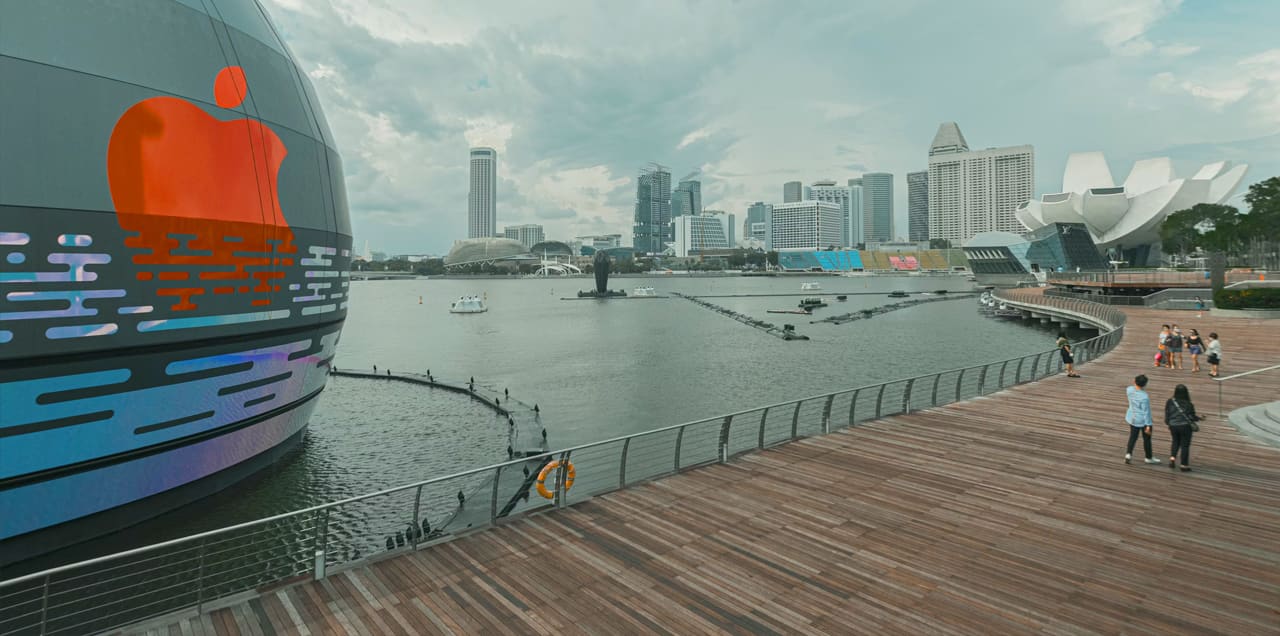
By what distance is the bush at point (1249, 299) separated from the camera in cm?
3700

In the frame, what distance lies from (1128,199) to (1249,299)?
118 m

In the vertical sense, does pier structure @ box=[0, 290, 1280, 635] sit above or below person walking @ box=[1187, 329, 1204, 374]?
below

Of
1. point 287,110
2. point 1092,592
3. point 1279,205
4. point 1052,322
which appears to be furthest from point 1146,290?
point 287,110

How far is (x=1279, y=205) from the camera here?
7019 centimetres

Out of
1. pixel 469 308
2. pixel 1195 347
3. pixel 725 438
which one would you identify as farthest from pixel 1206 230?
pixel 725 438

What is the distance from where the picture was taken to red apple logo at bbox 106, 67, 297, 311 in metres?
9.93

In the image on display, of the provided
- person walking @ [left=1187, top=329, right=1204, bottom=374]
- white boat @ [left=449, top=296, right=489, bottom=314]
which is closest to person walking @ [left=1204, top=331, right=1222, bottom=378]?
person walking @ [left=1187, top=329, right=1204, bottom=374]

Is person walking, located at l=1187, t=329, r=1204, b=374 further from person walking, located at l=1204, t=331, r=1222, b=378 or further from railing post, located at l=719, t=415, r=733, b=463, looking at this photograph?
railing post, located at l=719, t=415, r=733, b=463

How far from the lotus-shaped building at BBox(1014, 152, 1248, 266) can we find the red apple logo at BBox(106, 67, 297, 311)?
15588 cm

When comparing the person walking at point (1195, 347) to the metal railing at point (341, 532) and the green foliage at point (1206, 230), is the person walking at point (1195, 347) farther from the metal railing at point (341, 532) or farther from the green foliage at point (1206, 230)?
the green foliage at point (1206, 230)

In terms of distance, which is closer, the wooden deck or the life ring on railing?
the wooden deck

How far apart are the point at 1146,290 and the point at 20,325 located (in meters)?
76.8

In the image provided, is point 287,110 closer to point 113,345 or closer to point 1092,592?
point 113,345

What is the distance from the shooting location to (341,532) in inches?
551
